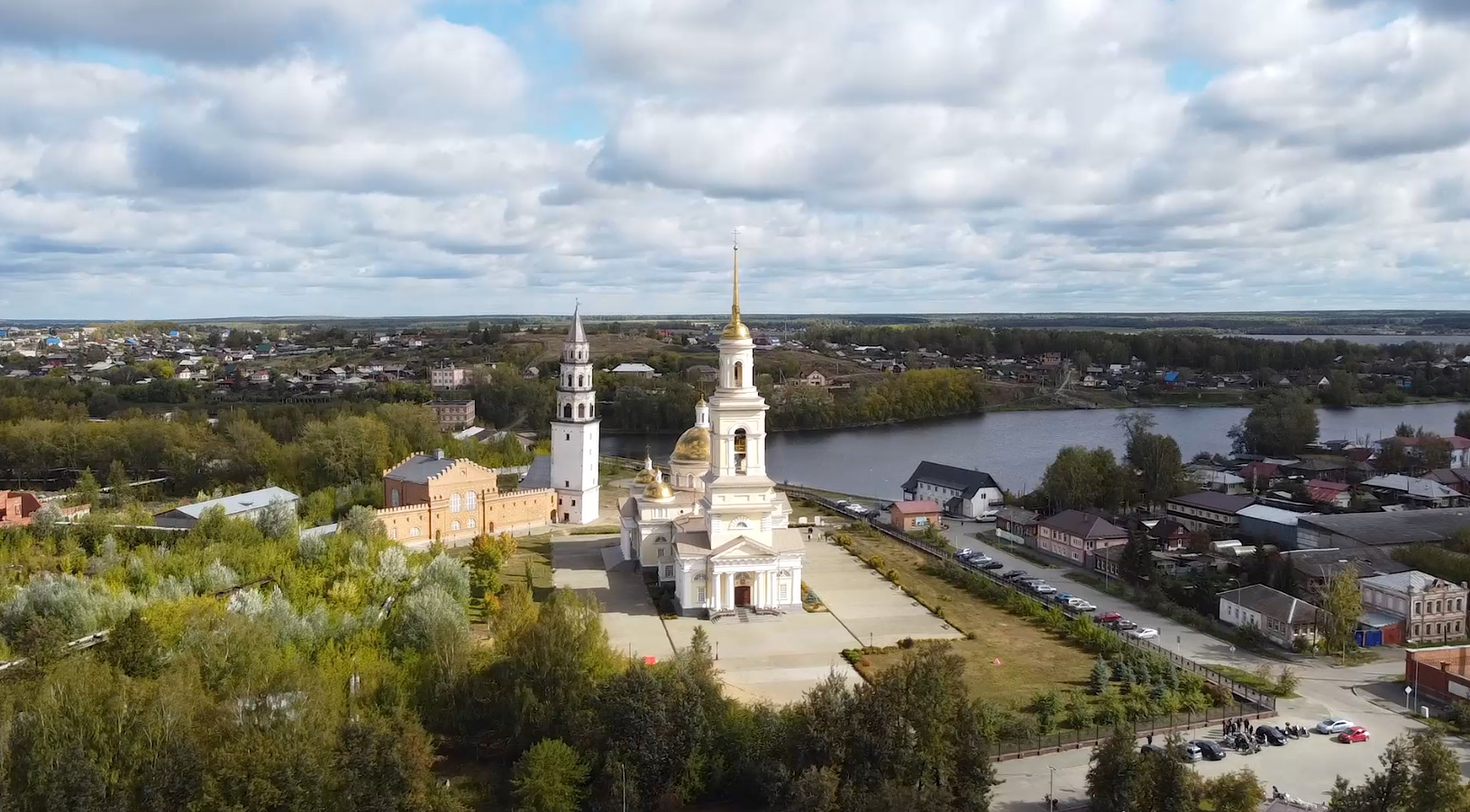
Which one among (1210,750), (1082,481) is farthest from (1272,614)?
(1082,481)

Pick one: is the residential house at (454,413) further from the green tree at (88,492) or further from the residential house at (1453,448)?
the residential house at (1453,448)

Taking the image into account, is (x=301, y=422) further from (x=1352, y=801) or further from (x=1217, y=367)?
(x=1217, y=367)

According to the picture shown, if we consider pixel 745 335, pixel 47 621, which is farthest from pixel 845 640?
pixel 47 621

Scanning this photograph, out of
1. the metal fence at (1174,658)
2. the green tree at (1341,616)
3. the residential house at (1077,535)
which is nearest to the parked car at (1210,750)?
the metal fence at (1174,658)

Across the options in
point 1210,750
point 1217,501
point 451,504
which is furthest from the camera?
point 1217,501

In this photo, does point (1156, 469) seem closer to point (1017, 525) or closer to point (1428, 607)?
point (1017, 525)

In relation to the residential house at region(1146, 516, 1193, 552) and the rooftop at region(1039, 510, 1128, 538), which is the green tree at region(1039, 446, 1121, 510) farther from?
the rooftop at region(1039, 510, 1128, 538)

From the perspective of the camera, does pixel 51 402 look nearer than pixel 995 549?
No
